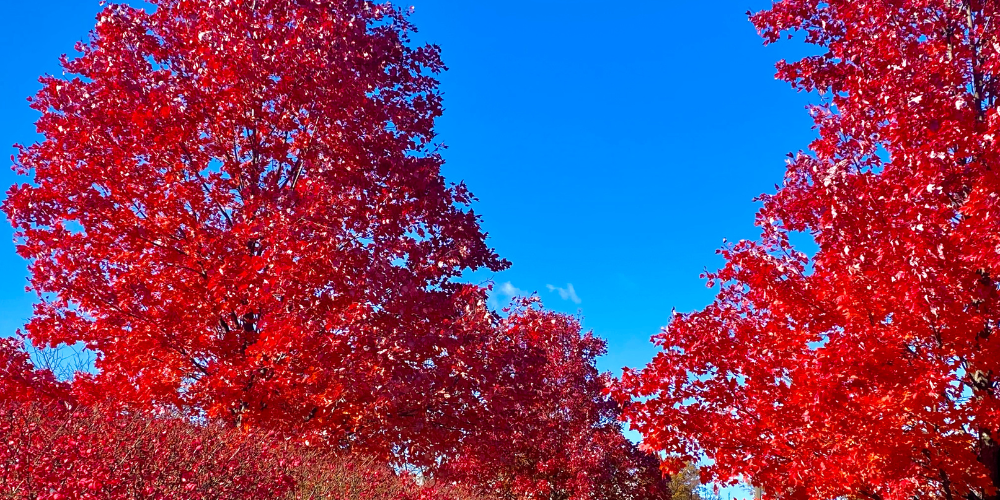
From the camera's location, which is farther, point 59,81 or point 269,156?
point 269,156

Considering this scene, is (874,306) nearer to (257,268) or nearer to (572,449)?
(257,268)

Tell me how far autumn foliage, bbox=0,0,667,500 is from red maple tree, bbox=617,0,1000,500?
321 cm

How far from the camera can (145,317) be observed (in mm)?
9195

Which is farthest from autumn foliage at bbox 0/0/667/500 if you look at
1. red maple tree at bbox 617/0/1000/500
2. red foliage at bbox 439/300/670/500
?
red foliage at bbox 439/300/670/500

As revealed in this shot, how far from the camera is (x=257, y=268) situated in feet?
28.1

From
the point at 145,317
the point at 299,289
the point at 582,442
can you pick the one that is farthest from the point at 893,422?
the point at 582,442

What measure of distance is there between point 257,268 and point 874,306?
7754 millimetres

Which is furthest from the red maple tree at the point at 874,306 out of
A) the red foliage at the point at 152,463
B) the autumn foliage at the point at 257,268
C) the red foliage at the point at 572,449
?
the red foliage at the point at 572,449

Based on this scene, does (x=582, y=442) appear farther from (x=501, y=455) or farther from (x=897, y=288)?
(x=897, y=288)

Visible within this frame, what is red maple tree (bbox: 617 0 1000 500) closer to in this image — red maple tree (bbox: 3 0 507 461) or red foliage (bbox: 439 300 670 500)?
red maple tree (bbox: 3 0 507 461)

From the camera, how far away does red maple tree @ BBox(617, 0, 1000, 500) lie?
7207 millimetres

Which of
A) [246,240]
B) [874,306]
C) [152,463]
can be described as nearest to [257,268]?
[246,240]

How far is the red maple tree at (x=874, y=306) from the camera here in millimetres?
7207

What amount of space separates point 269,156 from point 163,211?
216 centimetres
